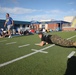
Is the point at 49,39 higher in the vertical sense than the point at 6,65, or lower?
higher

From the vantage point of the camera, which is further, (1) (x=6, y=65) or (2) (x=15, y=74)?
(1) (x=6, y=65)

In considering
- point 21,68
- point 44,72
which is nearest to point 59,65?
point 44,72

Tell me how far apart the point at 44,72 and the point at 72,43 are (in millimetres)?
1424

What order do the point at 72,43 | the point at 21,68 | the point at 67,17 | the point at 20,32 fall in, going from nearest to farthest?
the point at 21,68 → the point at 72,43 → the point at 20,32 → the point at 67,17

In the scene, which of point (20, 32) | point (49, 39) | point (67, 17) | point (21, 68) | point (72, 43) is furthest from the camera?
point (67, 17)

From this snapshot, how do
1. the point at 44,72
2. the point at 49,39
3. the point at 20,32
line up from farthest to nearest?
1. the point at 20,32
2. the point at 49,39
3. the point at 44,72

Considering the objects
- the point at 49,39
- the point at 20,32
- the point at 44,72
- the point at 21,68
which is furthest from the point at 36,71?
the point at 20,32

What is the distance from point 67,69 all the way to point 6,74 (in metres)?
1.85

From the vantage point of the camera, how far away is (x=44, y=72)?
385 centimetres

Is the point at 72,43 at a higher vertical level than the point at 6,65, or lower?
higher

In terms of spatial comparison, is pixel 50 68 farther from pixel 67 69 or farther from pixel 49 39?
pixel 49 39

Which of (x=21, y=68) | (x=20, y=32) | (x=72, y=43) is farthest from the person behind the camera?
(x=20, y=32)

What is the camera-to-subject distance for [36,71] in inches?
154

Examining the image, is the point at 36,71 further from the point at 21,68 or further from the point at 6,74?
the point at 6,74
